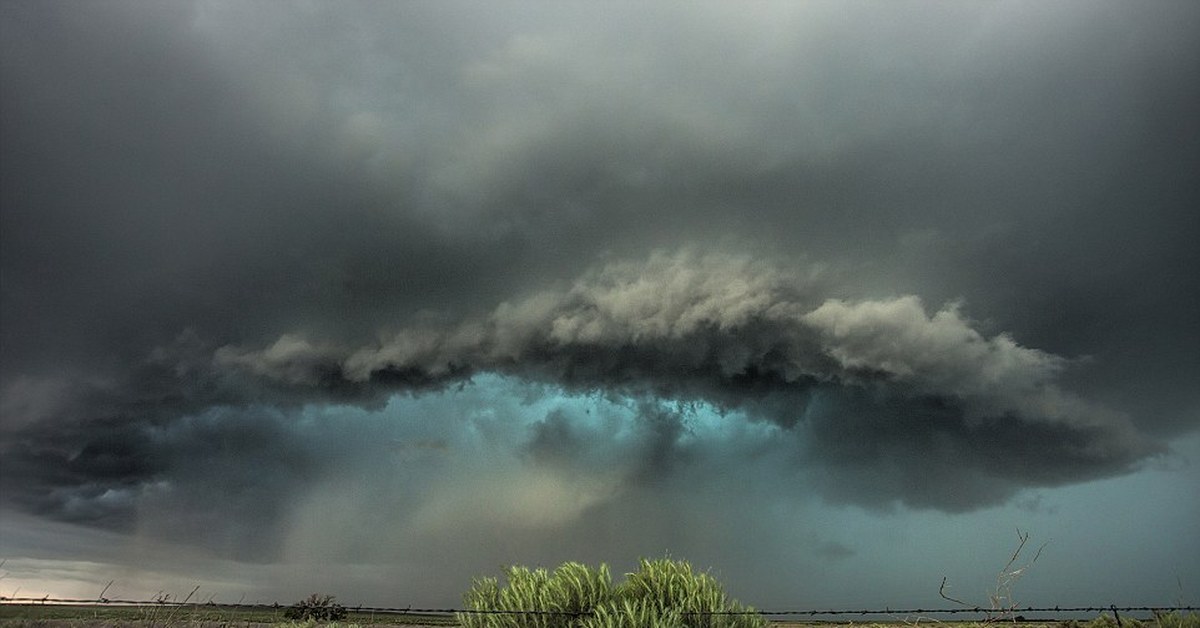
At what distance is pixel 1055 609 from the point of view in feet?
42.9

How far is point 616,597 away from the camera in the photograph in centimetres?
1182

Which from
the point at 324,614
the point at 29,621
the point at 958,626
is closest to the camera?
the point at 958,626

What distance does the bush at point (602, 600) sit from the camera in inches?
431

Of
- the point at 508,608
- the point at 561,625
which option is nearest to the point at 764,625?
the point at 561,625

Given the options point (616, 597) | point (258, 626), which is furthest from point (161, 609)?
point (616, 597)

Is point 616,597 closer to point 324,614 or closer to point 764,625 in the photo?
point 764,625

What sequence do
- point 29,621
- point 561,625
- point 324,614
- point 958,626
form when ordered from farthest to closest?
point 324,614 < point 29,621 < point 958,626 < point 561,625

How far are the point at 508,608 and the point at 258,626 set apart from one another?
1349cm

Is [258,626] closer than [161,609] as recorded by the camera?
No

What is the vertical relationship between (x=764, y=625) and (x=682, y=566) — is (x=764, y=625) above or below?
below

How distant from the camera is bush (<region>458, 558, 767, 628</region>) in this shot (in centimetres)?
1095

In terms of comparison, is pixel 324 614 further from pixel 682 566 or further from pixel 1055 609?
pixel 1055 609

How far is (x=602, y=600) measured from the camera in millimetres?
11781

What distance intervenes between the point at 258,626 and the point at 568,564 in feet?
46.3
